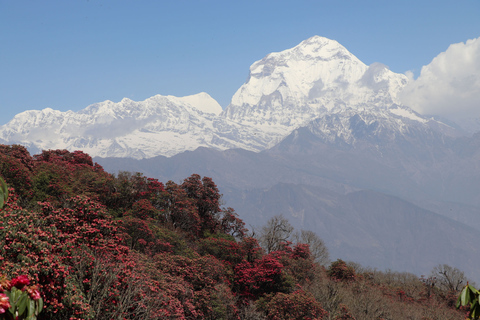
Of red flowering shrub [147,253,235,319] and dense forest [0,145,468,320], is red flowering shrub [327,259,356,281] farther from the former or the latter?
red flowering shrub [147,253,235,319]

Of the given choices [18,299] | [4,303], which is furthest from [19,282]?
[4,303]

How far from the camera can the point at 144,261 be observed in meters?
30.1

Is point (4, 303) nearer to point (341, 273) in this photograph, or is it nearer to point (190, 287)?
point (190, 287)

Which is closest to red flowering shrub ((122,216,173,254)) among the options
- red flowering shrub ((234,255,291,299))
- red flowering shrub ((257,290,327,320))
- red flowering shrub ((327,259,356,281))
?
red flowering shrub ((234,255,291,299))

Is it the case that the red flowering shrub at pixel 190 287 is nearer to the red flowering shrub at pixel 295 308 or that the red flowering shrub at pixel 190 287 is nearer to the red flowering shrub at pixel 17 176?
the red flowering shrub at pixel 295 308

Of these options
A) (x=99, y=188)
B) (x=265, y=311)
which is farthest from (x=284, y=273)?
(x=99, y=188)

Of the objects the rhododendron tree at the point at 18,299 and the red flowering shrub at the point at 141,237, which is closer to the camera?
the rhododendron tree at the point at 18,299

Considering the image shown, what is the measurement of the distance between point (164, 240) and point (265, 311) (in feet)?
39.5

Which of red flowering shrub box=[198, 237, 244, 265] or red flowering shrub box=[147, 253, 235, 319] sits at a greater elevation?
red flowering shrub box=[198, 237, 244, 265]

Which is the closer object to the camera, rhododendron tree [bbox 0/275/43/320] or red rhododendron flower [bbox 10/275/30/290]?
rhododendron tree [bbox 0/275/43/320]

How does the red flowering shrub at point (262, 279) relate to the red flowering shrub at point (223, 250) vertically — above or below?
below

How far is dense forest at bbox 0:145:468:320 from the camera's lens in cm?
1725

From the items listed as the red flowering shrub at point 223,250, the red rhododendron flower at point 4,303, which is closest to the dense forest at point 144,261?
the red rhododendron flower at point 4,303

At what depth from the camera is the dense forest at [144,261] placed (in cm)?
1725
